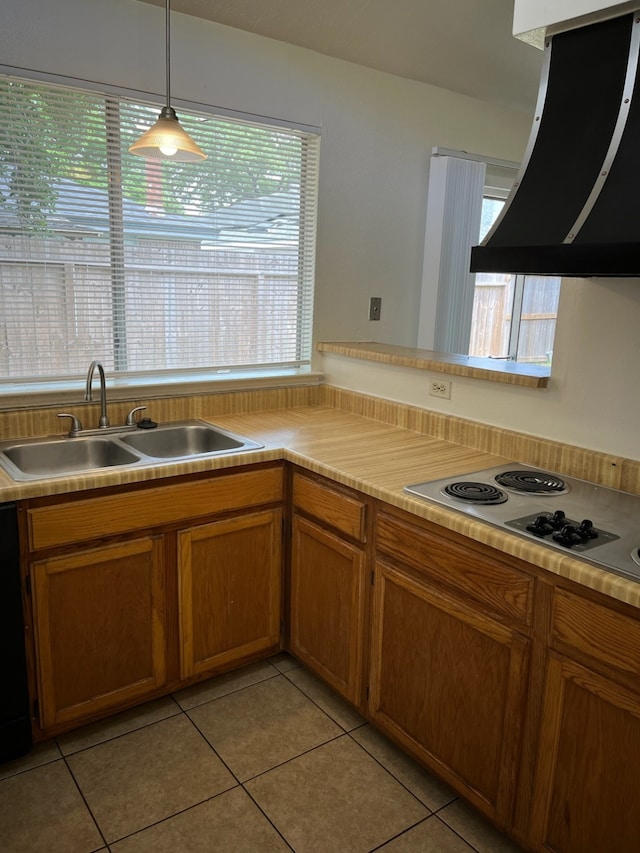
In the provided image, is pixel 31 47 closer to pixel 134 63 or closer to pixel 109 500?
pixel 134 63

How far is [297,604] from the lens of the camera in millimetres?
2471

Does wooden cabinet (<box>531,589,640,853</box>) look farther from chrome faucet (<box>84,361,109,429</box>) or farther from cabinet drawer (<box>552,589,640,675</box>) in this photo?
chrome faucet (<box>84,361,109,429</box>)

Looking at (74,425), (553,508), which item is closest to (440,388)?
(553,508)

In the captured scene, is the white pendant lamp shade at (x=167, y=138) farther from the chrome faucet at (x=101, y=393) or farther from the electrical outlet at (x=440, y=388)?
the electrical outlet at (x=440, y=388)

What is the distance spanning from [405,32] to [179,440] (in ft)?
6.58

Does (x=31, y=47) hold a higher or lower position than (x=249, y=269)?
higher

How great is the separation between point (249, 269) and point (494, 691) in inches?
79.6

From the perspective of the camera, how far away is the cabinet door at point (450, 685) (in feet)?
5.47

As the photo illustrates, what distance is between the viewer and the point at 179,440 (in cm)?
267

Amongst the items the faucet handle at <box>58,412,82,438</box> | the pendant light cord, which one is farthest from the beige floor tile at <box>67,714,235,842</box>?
the pendant light cord

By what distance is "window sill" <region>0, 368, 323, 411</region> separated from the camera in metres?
2.39

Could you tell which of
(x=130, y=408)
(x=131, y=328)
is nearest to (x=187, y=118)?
(x=131, y=328)

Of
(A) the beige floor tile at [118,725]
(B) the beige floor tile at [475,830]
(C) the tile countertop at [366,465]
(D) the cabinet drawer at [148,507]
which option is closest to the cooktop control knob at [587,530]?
(C) the tile countertop at [366,465]

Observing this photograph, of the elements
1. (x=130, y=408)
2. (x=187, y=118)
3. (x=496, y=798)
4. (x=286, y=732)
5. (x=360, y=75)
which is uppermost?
(x=360, y=75)
